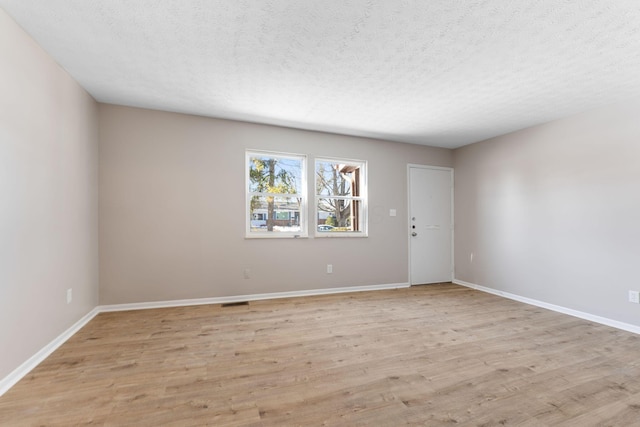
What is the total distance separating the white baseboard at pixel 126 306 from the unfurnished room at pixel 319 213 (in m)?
0.02

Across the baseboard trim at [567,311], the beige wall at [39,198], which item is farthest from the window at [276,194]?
the baseboard trim at [567,311]

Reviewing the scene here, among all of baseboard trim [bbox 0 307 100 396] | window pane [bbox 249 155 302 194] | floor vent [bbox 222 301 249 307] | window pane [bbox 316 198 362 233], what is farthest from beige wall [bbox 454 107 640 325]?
baseboard trim [bbox 0 307 100 396]

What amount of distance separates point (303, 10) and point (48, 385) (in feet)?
9.66

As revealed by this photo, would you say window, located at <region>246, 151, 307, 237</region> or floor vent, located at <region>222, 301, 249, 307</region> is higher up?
window, located at <region>246, 151, 307, 237</region>

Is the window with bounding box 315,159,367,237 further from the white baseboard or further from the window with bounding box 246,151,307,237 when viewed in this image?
the white baseboard

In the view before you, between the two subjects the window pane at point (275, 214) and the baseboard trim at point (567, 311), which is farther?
the window pane at point (275, 214)

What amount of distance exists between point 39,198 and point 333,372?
8.61ft

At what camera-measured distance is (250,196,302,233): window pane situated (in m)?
3.85

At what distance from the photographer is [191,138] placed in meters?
3.49

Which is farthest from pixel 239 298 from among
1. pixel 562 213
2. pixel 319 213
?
pixel 562 213

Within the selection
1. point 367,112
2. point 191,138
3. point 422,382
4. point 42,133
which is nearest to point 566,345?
point 422,382

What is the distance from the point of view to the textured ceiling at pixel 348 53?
171 centimetres

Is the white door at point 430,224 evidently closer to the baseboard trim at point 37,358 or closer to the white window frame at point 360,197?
the white window frame at point 360,197

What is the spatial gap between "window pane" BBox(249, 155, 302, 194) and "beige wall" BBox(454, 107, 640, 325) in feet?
9.71
